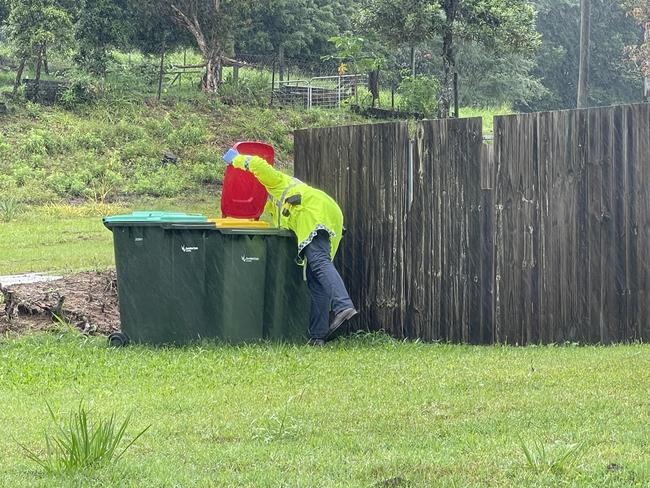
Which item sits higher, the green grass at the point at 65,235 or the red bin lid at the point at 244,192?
the red bin lid at the point at 244,192

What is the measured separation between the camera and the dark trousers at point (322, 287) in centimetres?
841

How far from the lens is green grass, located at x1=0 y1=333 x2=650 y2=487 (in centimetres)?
402

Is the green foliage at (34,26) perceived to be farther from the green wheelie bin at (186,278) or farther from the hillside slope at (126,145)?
the green wheelie bin at (186,278)

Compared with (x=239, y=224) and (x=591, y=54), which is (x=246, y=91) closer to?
(x=239, y=224)

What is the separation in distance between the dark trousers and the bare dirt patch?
198cm

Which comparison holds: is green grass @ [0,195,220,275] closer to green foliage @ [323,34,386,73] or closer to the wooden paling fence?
the wooden paling fence

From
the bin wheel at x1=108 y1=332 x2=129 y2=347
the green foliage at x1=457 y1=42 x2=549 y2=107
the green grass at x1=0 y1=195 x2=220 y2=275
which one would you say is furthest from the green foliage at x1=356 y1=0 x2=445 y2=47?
the bin wheel at x1=108 y1=332 x2=129 y2=347

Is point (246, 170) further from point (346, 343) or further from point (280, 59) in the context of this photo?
point (280, 59)

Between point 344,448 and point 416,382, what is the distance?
183 cm

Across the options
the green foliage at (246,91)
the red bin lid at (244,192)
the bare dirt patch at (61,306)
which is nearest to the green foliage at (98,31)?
the green foliage at (246,91)

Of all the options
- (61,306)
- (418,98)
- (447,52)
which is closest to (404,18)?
(447,52)

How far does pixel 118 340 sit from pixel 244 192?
1983mm

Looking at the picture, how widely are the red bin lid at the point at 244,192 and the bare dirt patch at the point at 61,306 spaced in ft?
5.28

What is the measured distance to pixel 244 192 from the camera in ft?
30.5
